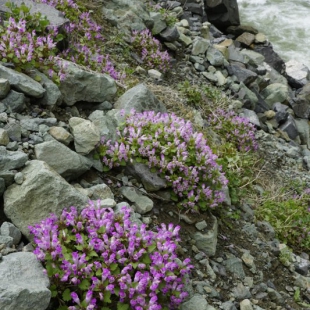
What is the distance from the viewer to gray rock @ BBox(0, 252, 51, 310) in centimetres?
304

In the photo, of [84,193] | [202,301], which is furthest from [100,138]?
[202,301]

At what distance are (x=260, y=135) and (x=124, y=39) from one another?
13.4ft

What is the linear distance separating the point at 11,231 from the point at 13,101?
182 centimetres

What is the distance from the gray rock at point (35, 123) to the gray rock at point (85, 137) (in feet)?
0.89

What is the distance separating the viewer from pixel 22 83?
510cm

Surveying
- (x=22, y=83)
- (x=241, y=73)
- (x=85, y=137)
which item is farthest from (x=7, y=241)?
(x=241, y=73)

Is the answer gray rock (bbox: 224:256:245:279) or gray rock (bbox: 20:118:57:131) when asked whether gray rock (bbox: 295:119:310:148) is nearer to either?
gray rock (bbox: 224:256:245:279)

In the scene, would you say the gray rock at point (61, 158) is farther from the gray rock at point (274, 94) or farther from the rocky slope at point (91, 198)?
the gray rock at point (274, 94)

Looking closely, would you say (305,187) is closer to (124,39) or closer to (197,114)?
(197,114)

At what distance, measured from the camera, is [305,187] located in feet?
30.9

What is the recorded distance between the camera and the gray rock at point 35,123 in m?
4.85

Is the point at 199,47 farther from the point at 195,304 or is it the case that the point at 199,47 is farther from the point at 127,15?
the point at 195,304

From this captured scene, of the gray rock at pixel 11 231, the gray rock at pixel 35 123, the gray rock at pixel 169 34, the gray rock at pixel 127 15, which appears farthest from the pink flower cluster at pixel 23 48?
the gray rock at pixel 169 34

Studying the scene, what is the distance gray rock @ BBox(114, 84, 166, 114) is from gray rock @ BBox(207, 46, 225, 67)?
18.5 feet
